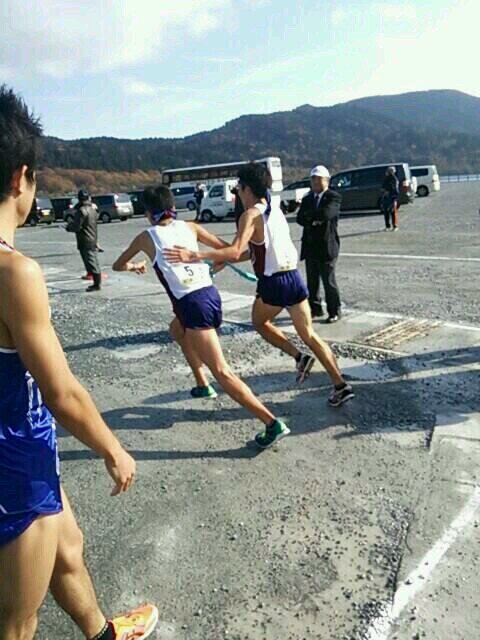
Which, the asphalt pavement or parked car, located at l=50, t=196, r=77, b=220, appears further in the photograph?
parked car, located at l=50, t=196, r=77, b=220

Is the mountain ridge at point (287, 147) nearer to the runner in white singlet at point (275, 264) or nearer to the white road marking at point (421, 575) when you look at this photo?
the runner in white singlet at point (275, 264)

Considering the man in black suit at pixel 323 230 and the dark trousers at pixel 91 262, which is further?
the dark trousers at pixel 91 262

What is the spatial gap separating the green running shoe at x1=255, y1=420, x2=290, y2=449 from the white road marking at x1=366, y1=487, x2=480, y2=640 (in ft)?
4.04

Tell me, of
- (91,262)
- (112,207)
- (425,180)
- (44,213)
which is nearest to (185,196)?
(112,207)

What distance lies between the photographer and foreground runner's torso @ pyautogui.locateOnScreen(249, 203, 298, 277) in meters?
4.26

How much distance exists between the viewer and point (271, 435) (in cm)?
373

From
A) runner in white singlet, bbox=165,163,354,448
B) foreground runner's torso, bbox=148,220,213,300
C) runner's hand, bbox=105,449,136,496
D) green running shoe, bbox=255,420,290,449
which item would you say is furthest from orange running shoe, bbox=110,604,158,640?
runner in white singlet, bbox=165,163,354,448

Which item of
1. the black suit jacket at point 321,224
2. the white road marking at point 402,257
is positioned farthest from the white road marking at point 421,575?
the white road marking at point 402,257

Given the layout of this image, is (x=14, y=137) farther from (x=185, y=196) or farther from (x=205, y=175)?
(x=205, y=175)

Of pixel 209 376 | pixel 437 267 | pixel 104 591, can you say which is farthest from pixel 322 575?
pixel 437 267

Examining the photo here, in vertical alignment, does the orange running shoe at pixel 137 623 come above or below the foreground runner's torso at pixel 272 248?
below

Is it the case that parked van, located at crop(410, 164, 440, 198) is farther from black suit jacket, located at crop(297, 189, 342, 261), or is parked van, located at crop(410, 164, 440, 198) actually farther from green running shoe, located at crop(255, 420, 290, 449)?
green running shoe, located at crop(255, 420, 290, 449)

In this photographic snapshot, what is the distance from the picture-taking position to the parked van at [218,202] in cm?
2728

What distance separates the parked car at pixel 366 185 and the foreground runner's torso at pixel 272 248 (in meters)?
19.2
